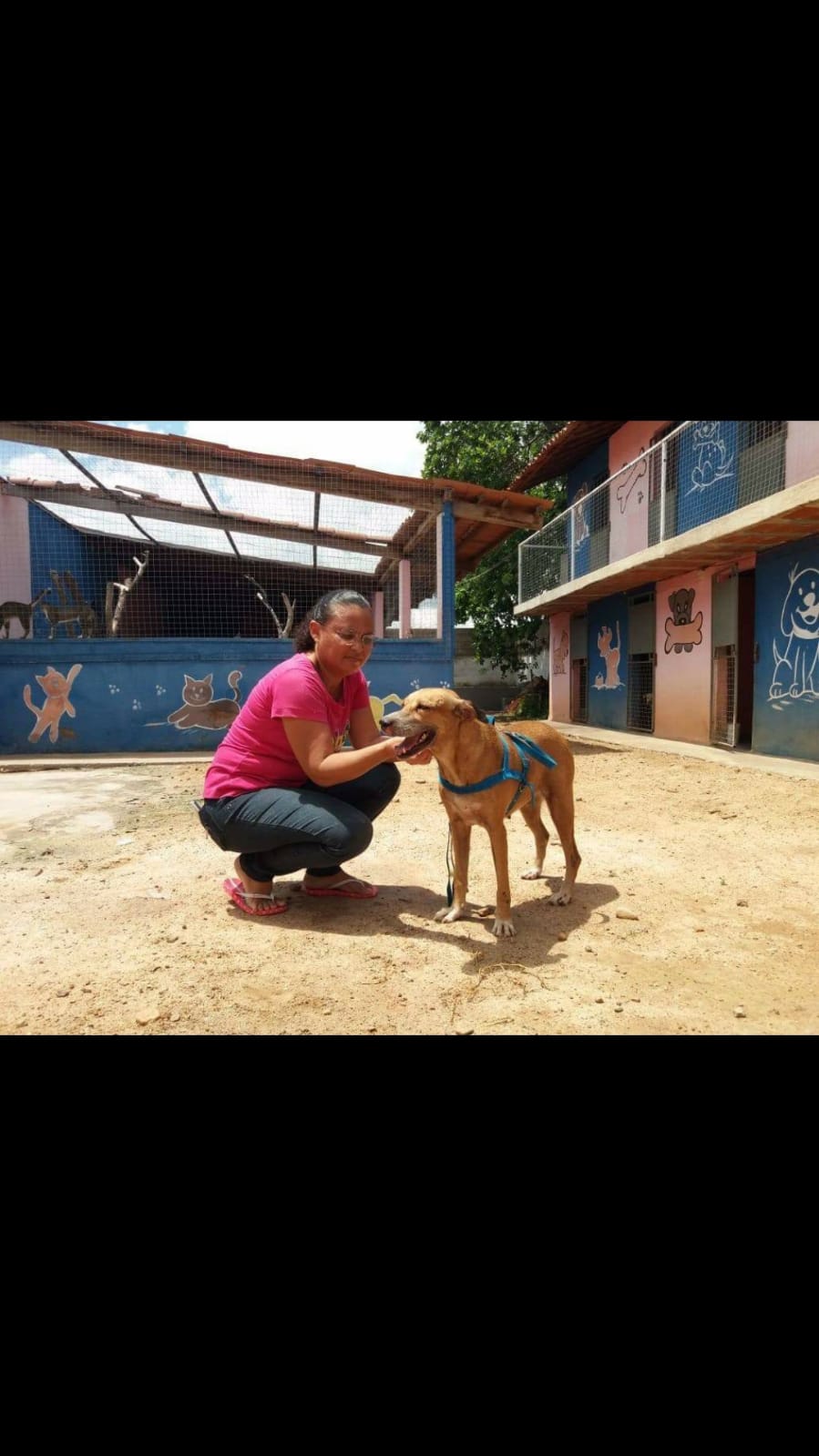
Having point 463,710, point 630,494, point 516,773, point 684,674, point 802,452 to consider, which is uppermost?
point 630,494

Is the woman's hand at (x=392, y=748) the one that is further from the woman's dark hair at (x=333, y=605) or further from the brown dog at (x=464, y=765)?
the woman's dark hair at (x=333, y=605)

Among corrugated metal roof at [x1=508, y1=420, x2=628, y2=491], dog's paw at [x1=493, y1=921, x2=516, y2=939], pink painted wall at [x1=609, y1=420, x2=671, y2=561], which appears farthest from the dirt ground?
corrugated metal roof at [x1=508, y1=420, x2=628, y2=491]

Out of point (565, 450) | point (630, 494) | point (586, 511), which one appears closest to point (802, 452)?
point (630, 494)

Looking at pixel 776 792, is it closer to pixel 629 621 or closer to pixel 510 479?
pixel 629 621

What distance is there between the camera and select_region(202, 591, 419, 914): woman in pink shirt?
9.52ft

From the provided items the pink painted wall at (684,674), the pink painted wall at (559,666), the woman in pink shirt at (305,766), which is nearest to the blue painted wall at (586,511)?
the pink painted wall at (684,674)

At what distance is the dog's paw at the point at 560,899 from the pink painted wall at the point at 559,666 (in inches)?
574

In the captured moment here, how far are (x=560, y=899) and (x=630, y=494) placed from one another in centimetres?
1172

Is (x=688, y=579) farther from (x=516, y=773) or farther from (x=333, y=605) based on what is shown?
(x=333, y=605)

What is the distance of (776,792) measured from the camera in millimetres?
6488

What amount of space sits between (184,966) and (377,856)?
1970 mm

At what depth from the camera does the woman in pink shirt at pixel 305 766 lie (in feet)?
9.52

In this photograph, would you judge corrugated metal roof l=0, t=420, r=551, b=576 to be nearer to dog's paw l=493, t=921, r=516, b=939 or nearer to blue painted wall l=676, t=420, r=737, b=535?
blue painted wall l=676, t=420, r=737, b=535

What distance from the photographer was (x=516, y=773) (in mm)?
3039
